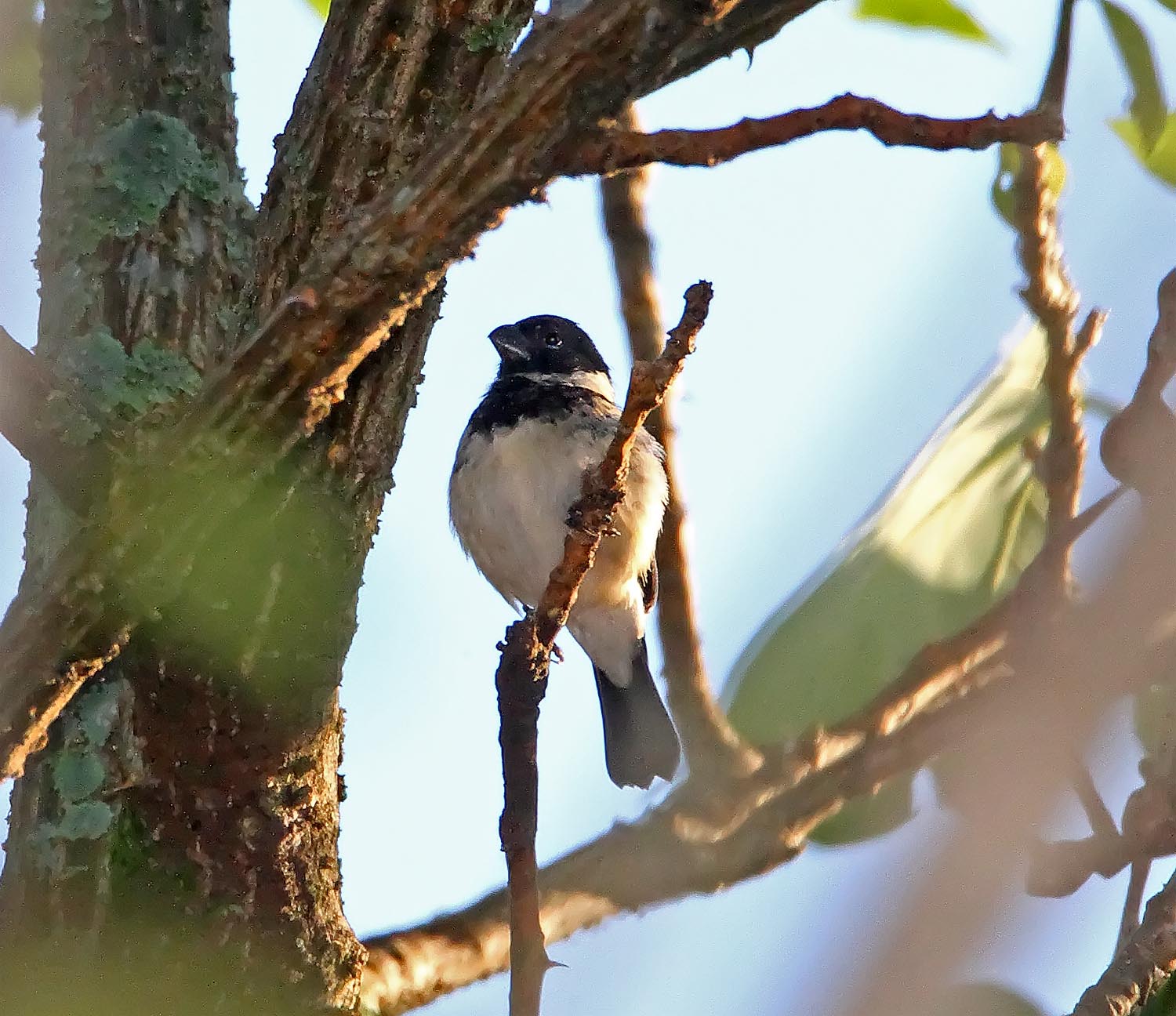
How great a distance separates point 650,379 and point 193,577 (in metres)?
0.95

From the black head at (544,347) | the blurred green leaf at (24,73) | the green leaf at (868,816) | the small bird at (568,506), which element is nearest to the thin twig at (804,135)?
the green leaf at (868,816)

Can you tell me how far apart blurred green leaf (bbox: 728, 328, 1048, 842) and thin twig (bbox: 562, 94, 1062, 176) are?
52.9 inches

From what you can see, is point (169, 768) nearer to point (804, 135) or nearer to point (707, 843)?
point (707, 843)

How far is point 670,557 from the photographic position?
14.3 feet

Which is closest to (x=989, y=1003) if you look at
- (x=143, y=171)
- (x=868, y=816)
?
(x=868, y=816)

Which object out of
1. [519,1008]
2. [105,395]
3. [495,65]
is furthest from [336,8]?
[519,1008]

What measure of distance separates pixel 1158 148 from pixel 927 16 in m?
0.62

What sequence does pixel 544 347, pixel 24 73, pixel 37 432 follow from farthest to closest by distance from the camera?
pixel 544 347 → pixel 24 73 → pixel 37 432

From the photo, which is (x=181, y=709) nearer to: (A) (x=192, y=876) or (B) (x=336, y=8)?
(A) (x=192, y=876)

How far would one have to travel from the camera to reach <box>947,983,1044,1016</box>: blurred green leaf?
4.51 ft

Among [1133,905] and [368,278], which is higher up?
[368,278]

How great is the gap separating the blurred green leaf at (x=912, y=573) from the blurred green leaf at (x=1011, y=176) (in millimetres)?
450

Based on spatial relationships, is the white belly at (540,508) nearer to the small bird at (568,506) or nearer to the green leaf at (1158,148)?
the small bird at (568,506)

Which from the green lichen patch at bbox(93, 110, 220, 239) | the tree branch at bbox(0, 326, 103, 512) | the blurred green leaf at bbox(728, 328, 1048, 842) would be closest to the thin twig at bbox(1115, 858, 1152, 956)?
the blurred green leaf at bbox(728, 328, 1048, 842)
